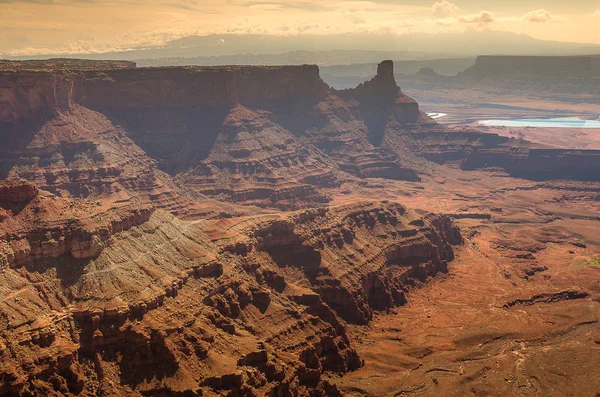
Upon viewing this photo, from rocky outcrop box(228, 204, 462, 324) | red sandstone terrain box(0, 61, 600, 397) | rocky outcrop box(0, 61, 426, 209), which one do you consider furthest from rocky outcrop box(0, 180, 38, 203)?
rocky outcrop box(0, 61, 426, 209)

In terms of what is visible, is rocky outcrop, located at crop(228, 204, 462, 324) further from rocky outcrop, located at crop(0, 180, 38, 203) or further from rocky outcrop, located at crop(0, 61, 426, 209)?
rocky outcrop, located at crop(0, 61, 426, 209)

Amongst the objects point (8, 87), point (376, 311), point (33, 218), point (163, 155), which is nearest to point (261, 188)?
point (163, 155)

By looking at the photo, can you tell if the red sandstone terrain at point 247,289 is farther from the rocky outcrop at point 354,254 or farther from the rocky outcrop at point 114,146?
the rocky outcrop at point 114,146

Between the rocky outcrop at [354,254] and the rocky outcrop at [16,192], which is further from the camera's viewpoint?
the rocky outcrop at [354,254]

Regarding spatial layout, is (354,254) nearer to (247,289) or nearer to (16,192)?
(247,289)

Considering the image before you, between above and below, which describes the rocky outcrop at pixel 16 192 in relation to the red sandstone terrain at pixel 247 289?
above

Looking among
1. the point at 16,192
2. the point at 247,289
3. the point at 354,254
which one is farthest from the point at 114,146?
the point at 247,289

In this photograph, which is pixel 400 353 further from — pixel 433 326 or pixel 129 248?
pixel 129 248

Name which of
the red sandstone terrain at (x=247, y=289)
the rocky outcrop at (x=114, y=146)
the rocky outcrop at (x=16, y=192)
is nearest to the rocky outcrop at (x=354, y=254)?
the red sandstone terrain at (x=247, y=289)

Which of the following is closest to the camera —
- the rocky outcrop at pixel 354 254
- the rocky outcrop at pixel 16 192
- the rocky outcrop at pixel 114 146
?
the rocky outcrop at pixel 16 192

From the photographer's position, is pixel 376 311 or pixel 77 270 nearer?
pixel 77 270

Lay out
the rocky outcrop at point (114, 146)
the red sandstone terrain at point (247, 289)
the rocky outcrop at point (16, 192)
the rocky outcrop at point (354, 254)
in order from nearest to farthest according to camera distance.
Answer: the red sandstone terrain at point (247, 289)
the rocky outcrop at point (16, 192)
the rocky outcrop at point (354, 254)
the rocky outcrop at point (114, 146)
